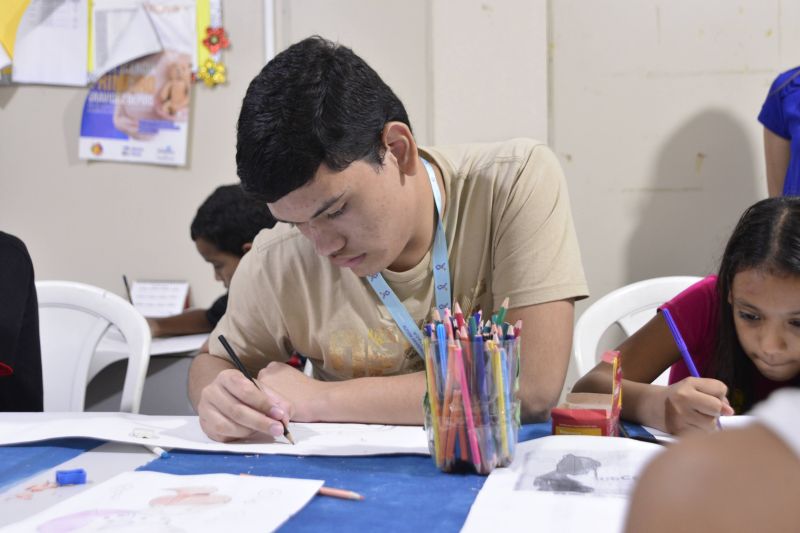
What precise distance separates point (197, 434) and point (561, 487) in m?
0.54

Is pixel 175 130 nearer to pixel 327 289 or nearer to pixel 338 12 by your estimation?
pixel 338 12

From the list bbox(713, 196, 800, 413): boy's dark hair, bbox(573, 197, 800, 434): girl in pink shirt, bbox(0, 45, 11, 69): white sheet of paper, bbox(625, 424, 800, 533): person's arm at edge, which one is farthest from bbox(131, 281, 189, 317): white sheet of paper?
bbox(625, 424, 800, 533): person's arm at edge

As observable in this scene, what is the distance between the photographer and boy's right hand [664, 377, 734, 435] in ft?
3.64

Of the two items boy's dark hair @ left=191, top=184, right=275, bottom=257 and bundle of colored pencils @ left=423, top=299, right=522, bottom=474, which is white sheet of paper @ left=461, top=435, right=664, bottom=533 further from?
boy's dark hair @ left=191, top=184, right=275, bottom=257

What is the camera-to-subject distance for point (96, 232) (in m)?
3.12

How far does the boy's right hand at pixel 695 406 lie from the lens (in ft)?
3.64

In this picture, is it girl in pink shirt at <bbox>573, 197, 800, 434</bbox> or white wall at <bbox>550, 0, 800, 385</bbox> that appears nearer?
girl in pink shirt at <bbox>573, 197, 800, 434</bbox>

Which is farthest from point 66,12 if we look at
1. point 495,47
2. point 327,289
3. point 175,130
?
point 327,289

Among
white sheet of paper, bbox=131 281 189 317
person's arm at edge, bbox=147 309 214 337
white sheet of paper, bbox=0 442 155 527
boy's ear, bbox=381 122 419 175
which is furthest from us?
white sheet of paper, bbox=131 281 189 317

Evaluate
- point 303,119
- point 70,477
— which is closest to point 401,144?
point 303,119

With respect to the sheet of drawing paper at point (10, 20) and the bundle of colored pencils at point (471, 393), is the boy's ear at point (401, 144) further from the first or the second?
the sheet of drawing paper at point (10, 20)

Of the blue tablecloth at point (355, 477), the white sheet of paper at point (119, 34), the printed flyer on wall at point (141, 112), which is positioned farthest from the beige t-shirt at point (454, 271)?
the white sheet of paper at point (119, 34)

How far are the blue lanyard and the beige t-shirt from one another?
0.02 m

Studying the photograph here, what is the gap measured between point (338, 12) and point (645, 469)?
275 centimetres
